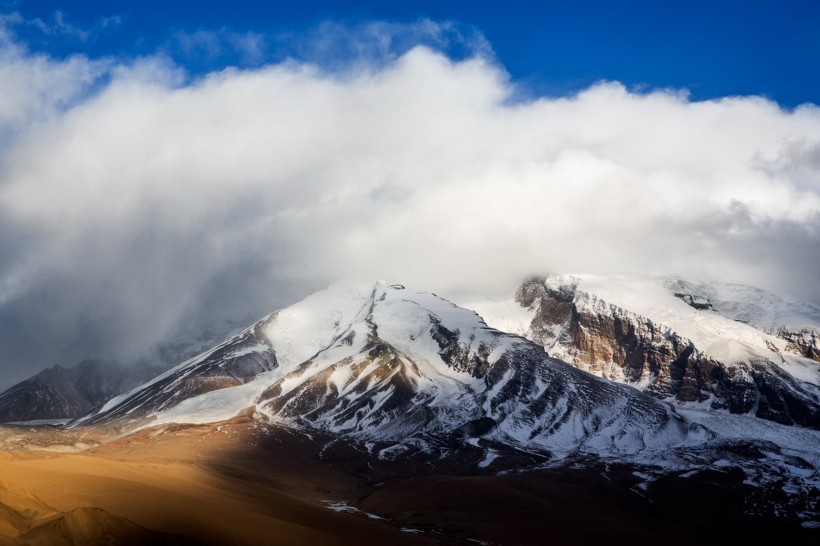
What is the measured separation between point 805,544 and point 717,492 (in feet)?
348

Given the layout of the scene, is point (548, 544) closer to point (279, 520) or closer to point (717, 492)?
point (279, 520)

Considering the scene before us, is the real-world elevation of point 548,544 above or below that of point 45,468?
below

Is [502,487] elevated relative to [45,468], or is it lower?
lower

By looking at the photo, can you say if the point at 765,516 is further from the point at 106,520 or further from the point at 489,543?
the point at 106,520

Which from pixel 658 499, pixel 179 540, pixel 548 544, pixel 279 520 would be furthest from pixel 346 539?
pixel 658 499

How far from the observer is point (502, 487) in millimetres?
176000

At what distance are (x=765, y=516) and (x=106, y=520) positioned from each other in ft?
537

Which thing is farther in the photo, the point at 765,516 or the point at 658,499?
the point at 658,499

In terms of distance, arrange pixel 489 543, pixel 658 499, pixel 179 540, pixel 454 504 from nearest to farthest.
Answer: pixel 179 540 < pixel 489 543 < pixel 454 504 < pixel 658 499

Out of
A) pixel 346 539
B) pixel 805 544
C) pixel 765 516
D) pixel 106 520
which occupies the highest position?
pixel 106 520

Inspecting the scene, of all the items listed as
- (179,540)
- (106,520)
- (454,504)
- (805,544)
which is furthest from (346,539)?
(454,504)

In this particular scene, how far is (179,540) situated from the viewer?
63781 millimetres

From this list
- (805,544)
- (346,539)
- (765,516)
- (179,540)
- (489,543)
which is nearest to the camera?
Answer: (179,540)

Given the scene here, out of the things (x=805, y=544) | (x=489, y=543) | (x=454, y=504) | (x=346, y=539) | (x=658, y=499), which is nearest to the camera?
(x=346, y=539)
